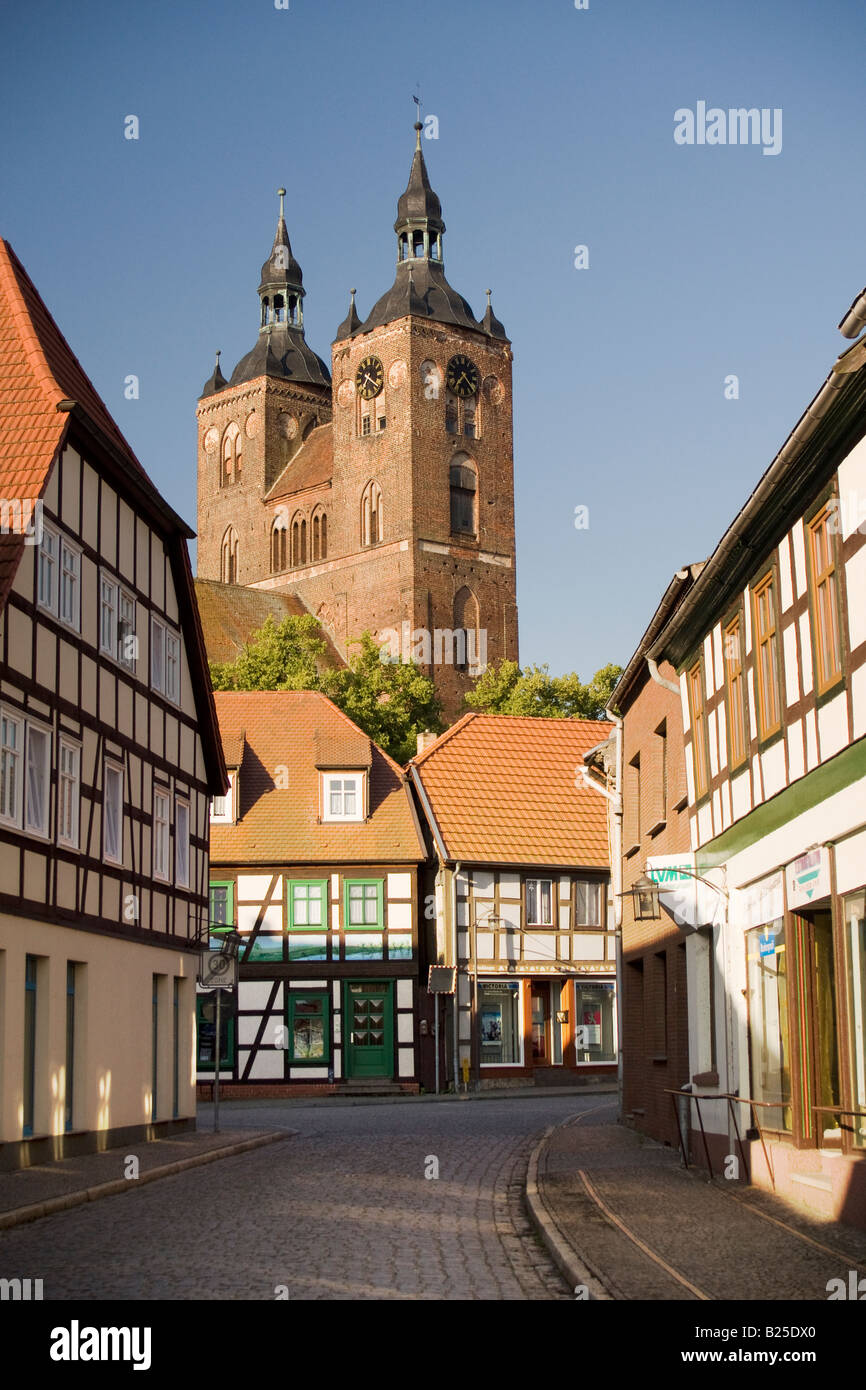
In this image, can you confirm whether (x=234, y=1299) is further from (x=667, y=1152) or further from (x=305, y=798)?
(x=305, y=798)

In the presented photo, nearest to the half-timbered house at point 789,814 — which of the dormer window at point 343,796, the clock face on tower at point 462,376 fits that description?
the dormer window at point 343,796

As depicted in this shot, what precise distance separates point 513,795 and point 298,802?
5.41m

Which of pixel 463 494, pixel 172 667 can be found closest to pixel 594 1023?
pixel 172 667

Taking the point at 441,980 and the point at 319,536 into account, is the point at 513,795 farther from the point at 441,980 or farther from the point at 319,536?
the point at 319,536

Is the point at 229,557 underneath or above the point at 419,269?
underneath

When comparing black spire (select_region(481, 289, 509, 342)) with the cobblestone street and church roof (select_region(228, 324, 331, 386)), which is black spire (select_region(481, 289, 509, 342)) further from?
the cobblestone street

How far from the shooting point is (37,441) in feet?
67.6

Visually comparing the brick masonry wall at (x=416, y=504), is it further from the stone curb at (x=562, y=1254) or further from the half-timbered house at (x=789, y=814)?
the stone curb at (x=562, y=1254)

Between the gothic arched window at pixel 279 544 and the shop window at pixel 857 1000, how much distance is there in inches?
4006

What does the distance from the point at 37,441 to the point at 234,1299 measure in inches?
497

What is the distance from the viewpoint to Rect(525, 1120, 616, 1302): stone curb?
34.0 ft

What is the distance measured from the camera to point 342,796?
1718 inches

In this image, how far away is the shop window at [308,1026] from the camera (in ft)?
139

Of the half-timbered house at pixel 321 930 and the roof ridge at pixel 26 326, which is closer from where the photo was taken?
the roof ridge at pixel 26 326
